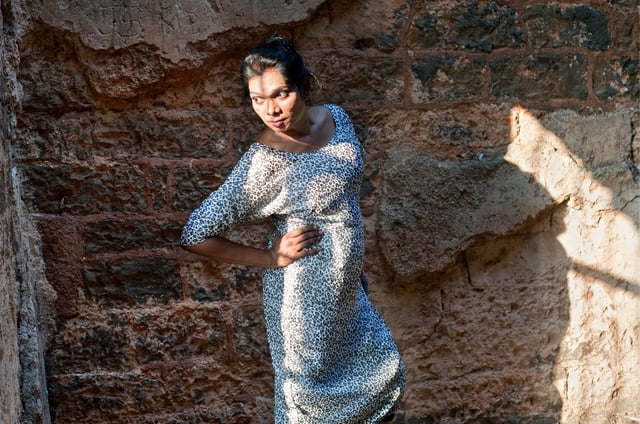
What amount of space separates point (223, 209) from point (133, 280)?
817mm

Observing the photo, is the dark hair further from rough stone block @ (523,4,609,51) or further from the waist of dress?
rough stone block @ (523,4,609,51)

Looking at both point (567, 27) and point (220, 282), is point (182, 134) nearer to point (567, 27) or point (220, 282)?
point (220, 282)

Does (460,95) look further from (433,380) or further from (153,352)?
(153,352)

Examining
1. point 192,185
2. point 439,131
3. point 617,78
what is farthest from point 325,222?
point 617,78

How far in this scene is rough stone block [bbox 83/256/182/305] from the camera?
11.2 feet

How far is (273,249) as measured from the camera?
9.62ft

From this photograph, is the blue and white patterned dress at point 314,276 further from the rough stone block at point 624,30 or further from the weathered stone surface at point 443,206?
A: the rough stone block at point 624,30

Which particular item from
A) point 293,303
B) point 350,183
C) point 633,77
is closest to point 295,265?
point 293,303

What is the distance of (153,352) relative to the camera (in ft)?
11.5

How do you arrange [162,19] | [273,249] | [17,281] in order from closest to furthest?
[273,249]
[17,281]
[162,19]

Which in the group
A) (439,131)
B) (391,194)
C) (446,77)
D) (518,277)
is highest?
(446,77)

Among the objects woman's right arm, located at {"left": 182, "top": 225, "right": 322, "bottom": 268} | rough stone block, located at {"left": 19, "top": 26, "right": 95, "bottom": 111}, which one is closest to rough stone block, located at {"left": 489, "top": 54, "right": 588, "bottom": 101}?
woman's right arm, located at {"left": 182, "top": 225, "right": 322, "bottom": 268}

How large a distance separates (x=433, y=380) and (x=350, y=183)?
1.33 metres

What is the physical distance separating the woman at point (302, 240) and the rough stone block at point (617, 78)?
1.44m
